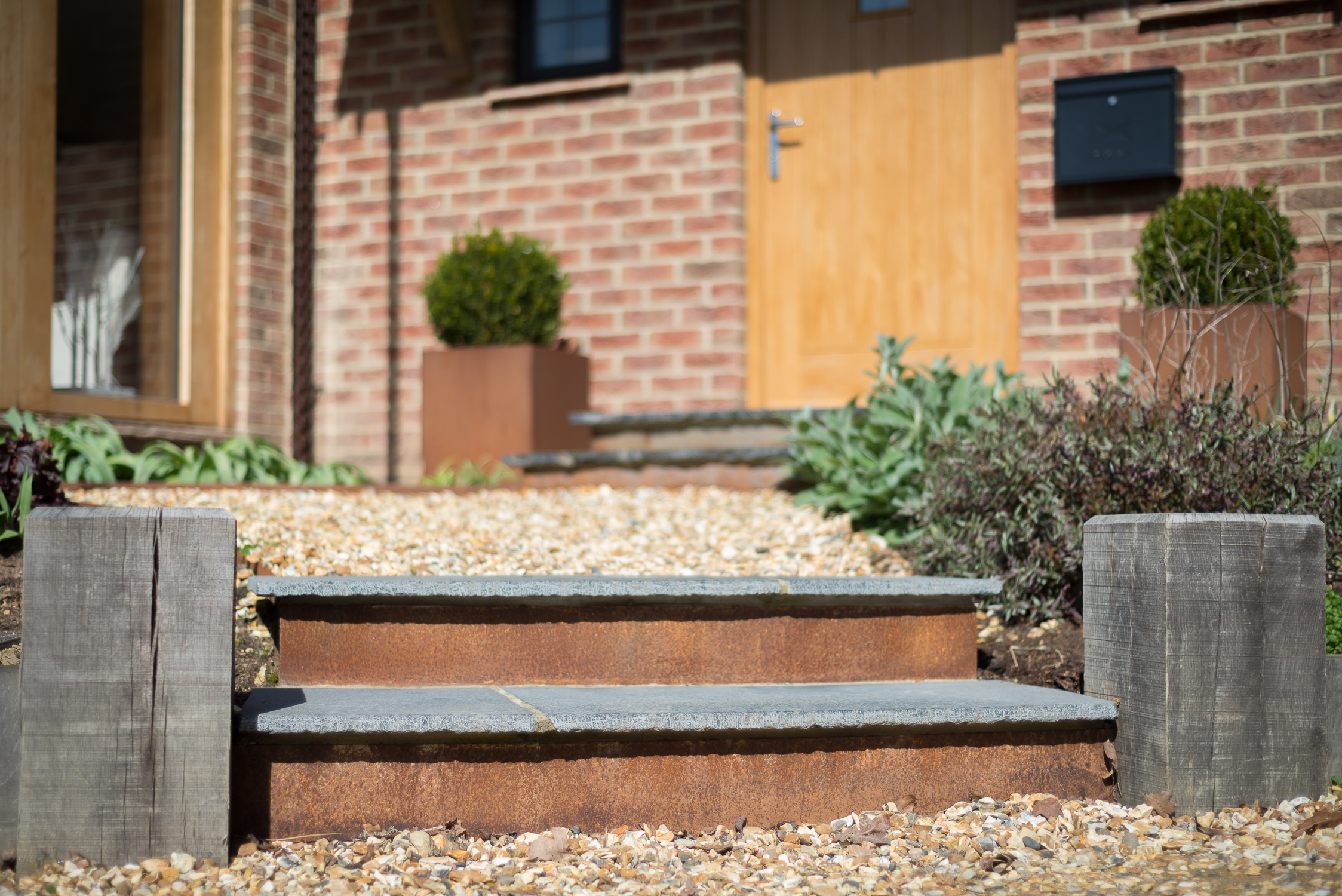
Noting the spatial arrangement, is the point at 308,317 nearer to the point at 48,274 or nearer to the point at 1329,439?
the point at 48,274

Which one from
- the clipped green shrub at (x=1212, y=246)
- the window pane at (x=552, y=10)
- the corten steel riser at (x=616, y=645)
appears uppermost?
the window pane at (x=552, y=10)

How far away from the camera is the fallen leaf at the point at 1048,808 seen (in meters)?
2.11

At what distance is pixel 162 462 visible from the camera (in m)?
4.31

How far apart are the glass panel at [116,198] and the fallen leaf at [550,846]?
3.94m

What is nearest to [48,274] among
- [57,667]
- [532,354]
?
[532,354]

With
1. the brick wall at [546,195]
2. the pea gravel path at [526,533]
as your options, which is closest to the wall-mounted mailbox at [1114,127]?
the brick wall at [546,195]

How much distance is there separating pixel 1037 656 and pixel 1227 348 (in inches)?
55.0

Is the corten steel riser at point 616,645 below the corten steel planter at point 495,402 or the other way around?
below

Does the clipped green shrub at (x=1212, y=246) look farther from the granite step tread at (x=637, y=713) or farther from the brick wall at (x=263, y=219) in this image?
the brick wall at (x=263, y=219)

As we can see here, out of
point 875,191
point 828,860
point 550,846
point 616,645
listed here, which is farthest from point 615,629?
point 875,191

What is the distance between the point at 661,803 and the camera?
2.05 metres

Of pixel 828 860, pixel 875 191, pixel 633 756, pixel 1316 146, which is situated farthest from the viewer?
pixel 875 191

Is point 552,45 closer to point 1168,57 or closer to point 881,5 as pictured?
point 881,5

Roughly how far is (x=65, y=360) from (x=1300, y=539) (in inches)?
193
